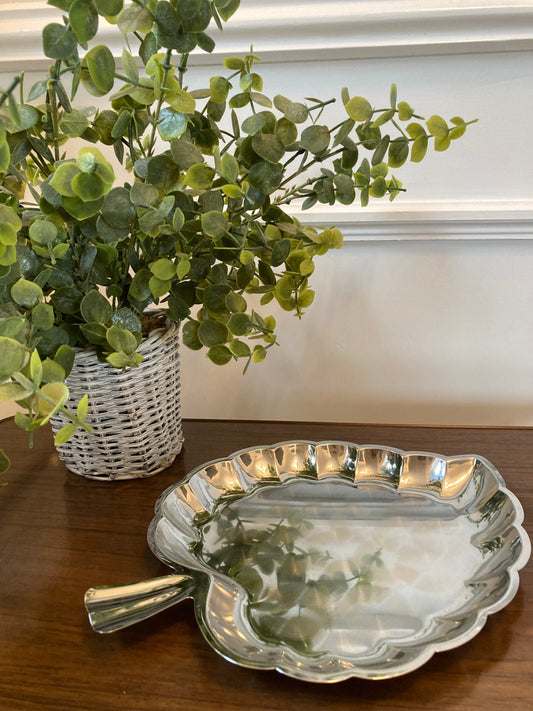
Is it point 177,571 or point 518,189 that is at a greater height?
point 518,189

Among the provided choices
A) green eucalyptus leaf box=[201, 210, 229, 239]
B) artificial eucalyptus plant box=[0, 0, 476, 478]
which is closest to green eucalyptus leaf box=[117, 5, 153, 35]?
artificial eucalyptus plant box=[0, 0, 476, 478]

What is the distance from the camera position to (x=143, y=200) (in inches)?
12.8

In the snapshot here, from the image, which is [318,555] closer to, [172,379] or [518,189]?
[172,379]

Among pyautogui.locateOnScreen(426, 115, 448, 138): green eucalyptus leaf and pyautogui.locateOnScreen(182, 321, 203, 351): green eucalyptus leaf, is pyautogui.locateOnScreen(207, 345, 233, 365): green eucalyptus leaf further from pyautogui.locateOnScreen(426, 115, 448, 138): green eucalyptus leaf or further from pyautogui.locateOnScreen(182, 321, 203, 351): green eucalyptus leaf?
pyautogui.locateOnScreen(426, 115, 448, 138): green eucalyptus leaf

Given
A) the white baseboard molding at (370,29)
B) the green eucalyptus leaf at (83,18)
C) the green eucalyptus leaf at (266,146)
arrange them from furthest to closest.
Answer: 1. the white baseboard molding at (370,29)
2. the green eucalyptus leaf at (266,146)
3. the green eucalyptus leaf at (83,18)

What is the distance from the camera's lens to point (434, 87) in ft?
1.80

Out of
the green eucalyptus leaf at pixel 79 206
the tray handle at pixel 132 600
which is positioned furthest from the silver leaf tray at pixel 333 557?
the green eucalyptus leaf at pixel 79 206

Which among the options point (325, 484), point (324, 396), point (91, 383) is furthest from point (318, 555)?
point (324, 396)

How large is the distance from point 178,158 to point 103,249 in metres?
0.08

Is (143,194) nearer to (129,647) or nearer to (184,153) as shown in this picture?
(184,153)

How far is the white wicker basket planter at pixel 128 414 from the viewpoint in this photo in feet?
1.33

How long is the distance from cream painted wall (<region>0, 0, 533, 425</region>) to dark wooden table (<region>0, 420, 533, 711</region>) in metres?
0.21

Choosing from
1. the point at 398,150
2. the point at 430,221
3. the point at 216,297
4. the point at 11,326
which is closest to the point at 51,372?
the point at 11,326

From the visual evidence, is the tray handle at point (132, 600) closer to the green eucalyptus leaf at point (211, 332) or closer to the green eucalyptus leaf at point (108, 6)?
the green eucalyptus leaf at point (211, 332)
